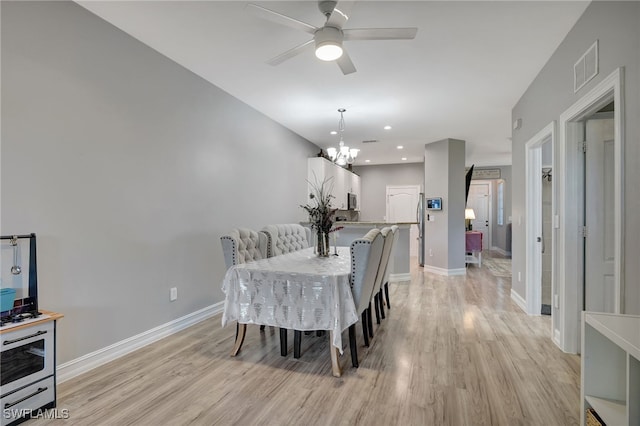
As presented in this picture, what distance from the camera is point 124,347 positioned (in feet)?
8.65

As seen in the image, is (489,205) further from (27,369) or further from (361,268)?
(27,369)

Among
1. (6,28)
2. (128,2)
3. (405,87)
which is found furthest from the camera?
(405,87)

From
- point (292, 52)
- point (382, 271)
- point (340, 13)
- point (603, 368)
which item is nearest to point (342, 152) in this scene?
point (382, 271)

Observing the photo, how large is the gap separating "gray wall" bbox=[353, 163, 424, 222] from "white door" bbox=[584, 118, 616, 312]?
21.8 feet

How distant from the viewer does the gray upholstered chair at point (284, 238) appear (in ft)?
11.5

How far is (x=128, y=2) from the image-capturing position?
2.29 meters

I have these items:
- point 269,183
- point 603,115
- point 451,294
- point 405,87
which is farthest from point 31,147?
point 451,294

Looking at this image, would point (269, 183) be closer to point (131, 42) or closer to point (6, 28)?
point (131, 42)

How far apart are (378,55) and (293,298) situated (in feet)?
7.64

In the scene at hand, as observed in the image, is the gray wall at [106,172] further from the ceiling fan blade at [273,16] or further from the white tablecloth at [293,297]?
the ceiling fan blade at [273,16]

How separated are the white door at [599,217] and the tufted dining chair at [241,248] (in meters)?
2.87

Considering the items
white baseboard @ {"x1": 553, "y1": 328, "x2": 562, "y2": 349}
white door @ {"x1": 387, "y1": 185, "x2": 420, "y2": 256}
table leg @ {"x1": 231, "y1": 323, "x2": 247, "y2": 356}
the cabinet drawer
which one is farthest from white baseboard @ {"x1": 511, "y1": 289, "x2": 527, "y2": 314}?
white door @ {"x1": 387, "y1": 185, "x2": 420, "y2": 256}

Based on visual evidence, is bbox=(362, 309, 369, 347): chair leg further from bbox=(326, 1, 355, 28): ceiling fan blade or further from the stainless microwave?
the stainless microwave

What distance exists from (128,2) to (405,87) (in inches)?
110
